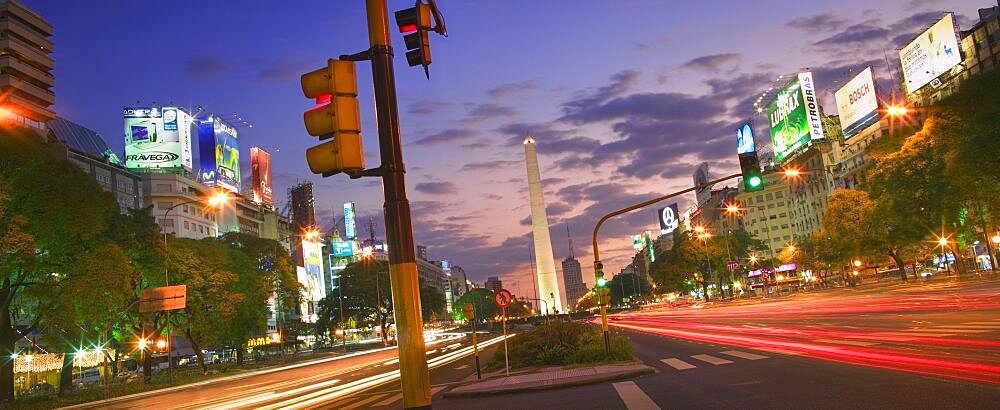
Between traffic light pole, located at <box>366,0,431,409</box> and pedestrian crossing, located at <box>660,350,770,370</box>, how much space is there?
48.8 ft

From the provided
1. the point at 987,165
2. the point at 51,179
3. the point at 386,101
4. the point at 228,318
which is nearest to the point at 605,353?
the point at 386,101

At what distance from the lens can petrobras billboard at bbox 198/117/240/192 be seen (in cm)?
10450

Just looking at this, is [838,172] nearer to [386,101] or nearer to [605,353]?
[605,353]

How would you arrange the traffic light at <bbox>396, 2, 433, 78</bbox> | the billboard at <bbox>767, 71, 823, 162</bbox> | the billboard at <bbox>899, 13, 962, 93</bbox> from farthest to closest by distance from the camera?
the billboard at <bbox>767, 71, 823, 162</bbox>
the billboard at <bbox>899, 13, 962, 93</bbox>
the traffic light at <bbox>396, 2, 433, 78</bbox>

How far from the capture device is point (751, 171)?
21562mm

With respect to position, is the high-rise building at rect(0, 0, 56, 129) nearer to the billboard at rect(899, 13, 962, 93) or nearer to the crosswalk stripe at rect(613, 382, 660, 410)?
the crosswalk stripe at rect(613, 382, 660, 410)

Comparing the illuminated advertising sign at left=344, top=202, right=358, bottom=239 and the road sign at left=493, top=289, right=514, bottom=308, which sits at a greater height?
the illuminated advertising sign at left=344, top=202, right=358, bottom=239

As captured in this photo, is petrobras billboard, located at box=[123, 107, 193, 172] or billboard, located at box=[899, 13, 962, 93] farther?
petrobras billboard, located at box=[123, 107, 193, 172]

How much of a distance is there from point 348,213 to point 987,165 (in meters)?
169

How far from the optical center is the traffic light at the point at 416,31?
681 cm

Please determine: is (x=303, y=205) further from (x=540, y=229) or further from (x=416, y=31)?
(x=416, y=31)

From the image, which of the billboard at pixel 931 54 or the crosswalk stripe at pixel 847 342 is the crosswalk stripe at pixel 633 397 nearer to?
the crosswalk stripe at pixel 847 342

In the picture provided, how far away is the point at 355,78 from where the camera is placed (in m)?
5.97

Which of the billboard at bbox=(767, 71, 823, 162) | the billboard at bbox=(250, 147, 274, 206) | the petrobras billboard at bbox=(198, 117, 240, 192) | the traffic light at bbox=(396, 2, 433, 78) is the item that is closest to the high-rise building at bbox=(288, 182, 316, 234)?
the billboard at bbox=(250, 147, 274, 206)
